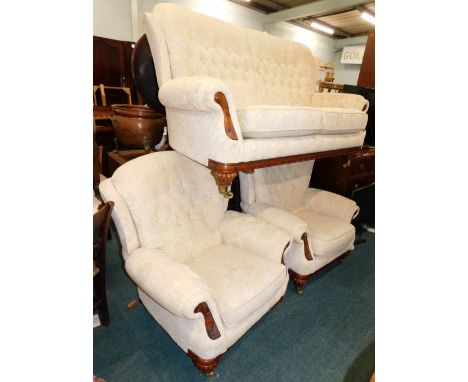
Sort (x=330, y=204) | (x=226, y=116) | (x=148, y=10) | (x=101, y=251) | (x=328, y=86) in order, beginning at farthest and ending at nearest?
1. (x=148, y=10)
2. (x=328, y=86)
3. (x=330, y=204)
4. (x=101, y=251)
5. (x=226, y=116)

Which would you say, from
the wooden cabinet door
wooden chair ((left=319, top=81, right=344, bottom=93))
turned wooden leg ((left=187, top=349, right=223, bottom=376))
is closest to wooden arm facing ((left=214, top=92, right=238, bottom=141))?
turned wooden leg ((left=187, top=349, right=223, bottom=376))

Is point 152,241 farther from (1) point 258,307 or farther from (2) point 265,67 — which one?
(2) point 265,67

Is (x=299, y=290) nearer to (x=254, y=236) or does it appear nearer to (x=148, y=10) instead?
(x=254, y=236)

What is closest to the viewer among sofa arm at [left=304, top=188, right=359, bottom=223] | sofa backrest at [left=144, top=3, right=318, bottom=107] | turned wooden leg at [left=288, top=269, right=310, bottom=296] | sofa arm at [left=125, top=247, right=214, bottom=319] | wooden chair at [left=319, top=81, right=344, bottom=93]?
sofa arm at [left=125, top=247, right=214, bottom=319]

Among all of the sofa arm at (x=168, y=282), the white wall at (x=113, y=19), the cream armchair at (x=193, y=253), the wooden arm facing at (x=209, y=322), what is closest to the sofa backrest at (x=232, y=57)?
the cream armchair at (x=193, y=253)

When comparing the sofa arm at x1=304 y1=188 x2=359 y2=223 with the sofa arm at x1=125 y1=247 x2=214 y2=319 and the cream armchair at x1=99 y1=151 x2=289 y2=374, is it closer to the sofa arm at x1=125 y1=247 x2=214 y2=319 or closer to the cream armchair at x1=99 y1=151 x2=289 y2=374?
the cream armchair at x1=99 y1=151 x2=289 y2=374

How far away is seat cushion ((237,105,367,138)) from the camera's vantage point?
1.25 meters

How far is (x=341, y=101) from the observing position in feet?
6.77

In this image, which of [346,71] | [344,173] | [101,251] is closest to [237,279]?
[101,251]

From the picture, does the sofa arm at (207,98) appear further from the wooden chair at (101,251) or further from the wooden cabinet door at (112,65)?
the wooden cabinet door at (112,65)

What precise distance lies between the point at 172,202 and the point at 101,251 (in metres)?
0.43

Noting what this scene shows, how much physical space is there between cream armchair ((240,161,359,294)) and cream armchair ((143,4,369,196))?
1.49 feet
